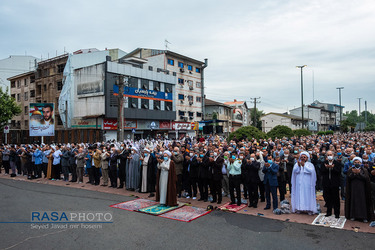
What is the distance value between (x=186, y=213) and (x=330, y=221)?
4.10 meters

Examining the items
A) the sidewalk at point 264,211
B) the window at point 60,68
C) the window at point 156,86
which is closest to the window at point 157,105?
the window at point 156,86

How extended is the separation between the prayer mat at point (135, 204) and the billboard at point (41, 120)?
602 inches

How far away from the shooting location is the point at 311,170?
8.12m

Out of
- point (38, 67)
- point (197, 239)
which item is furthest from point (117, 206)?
point (38, 67)

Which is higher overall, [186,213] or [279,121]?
[279,121]

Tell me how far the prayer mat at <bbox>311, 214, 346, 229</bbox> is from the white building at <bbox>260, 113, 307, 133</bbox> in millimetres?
59866

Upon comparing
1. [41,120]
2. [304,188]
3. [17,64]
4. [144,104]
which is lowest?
[304,188]

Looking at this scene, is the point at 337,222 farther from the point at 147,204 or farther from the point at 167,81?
the point at 167,81

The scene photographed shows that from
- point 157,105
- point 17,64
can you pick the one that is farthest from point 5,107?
point 17,64

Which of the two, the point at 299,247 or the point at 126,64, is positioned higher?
the point at 126,64

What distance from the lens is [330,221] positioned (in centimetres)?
741

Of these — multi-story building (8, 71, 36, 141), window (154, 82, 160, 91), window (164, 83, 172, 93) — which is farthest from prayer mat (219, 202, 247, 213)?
multi-story building (8, 71, 36, 141)

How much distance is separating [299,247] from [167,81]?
1481 inches

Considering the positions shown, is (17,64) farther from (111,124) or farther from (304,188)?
(304,188)
